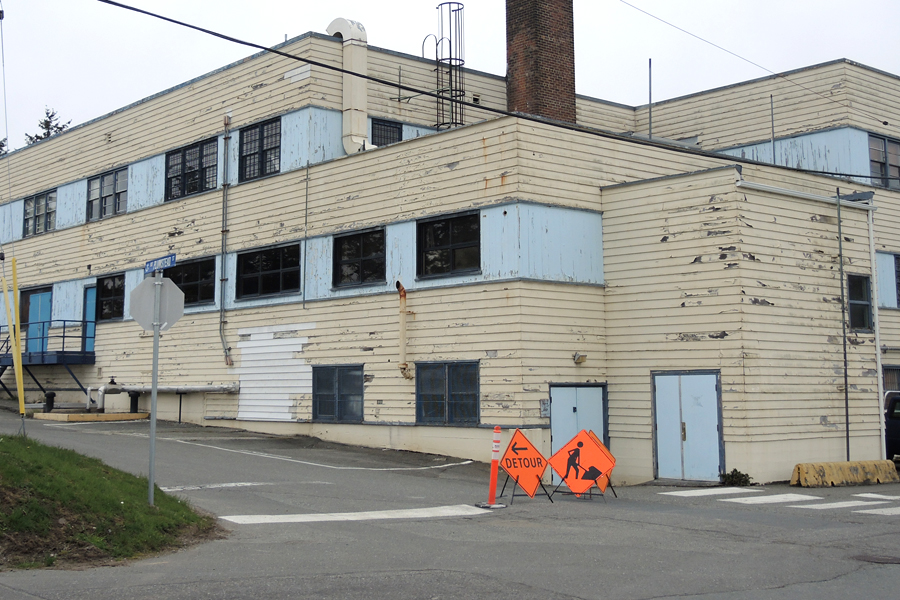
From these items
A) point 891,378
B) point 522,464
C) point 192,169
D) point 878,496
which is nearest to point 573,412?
point 522,464

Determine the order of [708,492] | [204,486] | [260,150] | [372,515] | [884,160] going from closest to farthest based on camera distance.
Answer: [372,515] < [204,486] < [708,492] < [260,150] < [884,160]

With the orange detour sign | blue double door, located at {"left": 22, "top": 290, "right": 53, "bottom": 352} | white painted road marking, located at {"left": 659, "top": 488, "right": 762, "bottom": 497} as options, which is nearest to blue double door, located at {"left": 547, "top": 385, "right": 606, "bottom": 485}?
white painted road marking, located at {"left": 659, "top": 488, "right": 762, "bottom": 497}

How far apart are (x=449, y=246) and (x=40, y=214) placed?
21.0 metres

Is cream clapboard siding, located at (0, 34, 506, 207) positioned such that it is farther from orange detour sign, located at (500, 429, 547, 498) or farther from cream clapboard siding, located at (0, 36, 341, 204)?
orange detour sign, located at (500, 429, 547, 498)

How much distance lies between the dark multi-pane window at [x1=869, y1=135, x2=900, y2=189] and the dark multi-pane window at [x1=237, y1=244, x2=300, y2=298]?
56.1 feet

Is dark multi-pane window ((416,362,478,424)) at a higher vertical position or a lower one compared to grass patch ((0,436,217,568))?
higher

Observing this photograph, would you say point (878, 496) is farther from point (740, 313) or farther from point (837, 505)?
point (740, 313)

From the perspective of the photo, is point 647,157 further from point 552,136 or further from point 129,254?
point 129,254

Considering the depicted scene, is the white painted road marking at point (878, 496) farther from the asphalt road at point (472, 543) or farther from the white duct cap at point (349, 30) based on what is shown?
the white duct cap at point (349, 30)

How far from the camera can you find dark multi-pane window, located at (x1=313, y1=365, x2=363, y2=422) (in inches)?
843

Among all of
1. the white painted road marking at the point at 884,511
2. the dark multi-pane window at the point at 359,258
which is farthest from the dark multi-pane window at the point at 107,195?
the white painted road marking at the point at 884,511

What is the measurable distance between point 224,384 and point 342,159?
7.29 m

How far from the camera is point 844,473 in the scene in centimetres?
1759

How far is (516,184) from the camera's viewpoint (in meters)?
18.4
